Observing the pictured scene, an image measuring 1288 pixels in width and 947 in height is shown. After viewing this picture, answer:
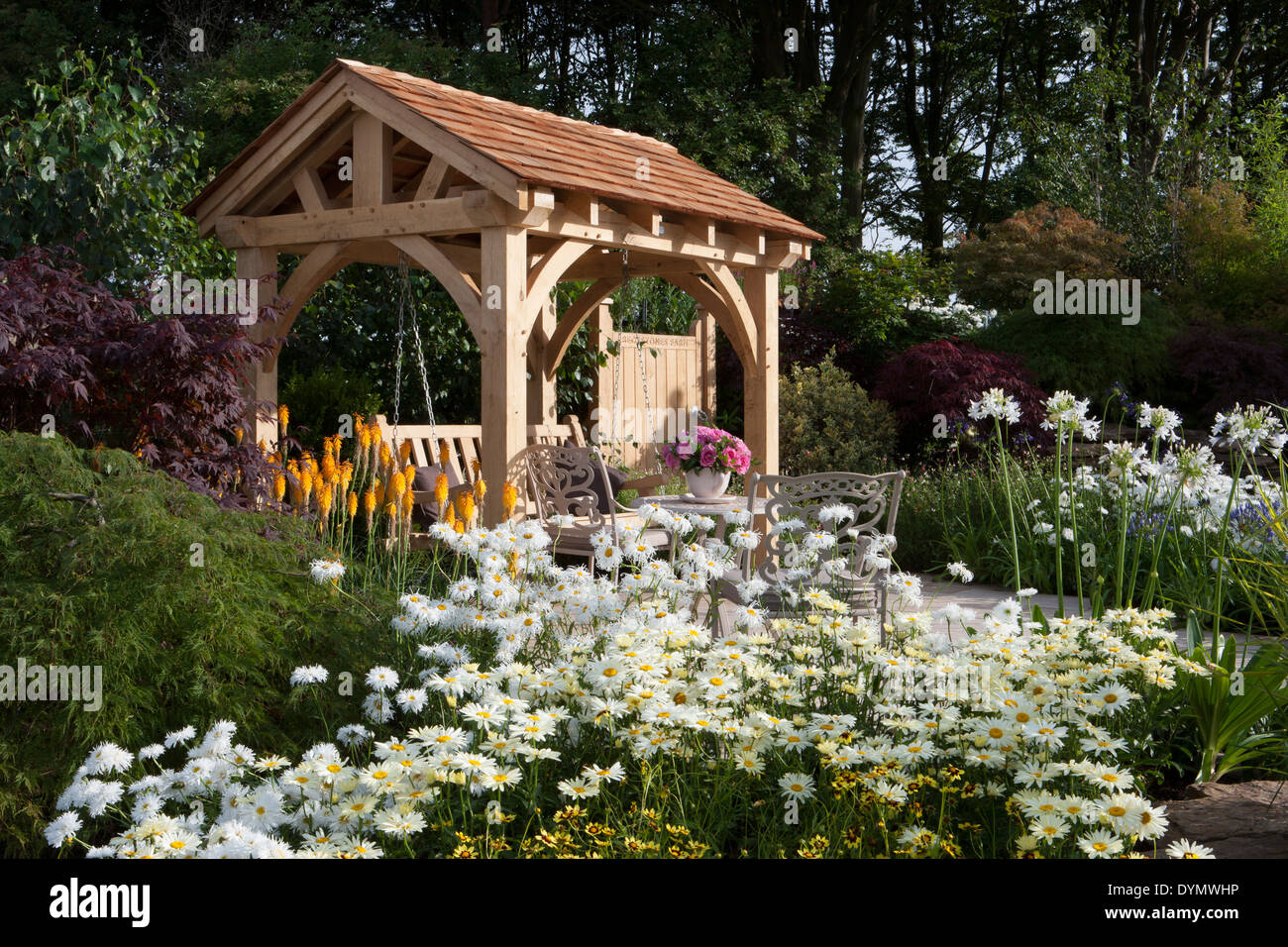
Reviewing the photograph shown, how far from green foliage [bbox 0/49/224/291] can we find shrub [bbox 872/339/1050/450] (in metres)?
7.68

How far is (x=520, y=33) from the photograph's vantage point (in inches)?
785

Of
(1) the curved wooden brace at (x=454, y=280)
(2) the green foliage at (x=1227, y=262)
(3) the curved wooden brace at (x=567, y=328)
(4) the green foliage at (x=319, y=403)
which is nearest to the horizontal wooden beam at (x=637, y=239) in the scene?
(1) the curved wooden brace at (x=454, y=280)

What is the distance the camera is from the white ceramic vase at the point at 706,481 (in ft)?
23.8

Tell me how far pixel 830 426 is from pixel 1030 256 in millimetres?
4126

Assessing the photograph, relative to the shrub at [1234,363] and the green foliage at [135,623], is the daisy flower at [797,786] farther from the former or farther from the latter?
the shrub at [1234,363]

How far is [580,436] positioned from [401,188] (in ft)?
9.15

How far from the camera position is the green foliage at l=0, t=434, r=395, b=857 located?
3.17 meters

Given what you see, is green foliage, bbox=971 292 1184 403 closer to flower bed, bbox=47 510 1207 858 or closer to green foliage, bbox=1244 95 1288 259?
green foliage, bbox=1244 95 1288 259

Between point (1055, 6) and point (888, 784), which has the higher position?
point (1055, 6)

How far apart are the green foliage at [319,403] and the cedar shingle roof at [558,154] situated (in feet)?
7.09

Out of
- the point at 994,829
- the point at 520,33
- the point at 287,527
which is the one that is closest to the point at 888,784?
the point at 994,829

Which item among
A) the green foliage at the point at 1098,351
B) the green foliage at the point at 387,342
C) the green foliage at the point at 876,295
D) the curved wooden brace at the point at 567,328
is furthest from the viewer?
the green foliage at the point at 876,295

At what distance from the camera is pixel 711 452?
23.4 feet

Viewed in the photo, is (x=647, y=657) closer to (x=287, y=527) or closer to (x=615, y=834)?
(x=615, y=834)
